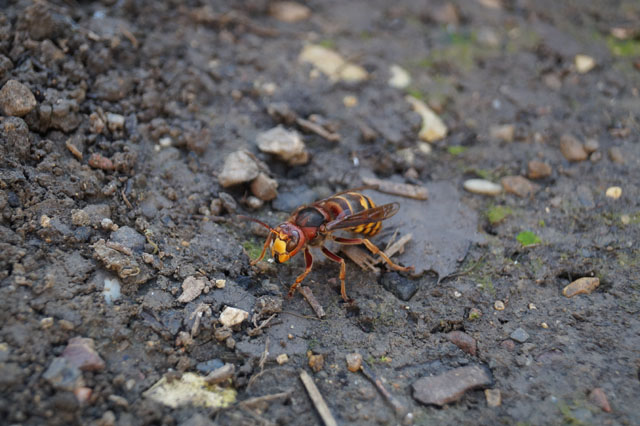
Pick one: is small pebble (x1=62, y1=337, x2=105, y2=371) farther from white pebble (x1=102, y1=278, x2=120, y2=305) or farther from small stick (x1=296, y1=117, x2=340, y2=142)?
small stick (x1=296, y1=117, x2=340, y2=142)

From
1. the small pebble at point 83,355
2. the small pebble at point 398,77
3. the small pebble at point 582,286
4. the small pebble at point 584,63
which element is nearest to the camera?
the small pebble at point 83,355

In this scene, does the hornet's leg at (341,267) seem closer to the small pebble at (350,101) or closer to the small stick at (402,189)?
the small stick at (402,189)

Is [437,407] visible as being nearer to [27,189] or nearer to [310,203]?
[310,203]

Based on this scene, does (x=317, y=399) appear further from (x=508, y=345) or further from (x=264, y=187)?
(x=264, y=187)

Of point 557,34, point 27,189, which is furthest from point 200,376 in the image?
point 557,34

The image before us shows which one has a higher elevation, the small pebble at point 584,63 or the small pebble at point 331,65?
the small pebble at point 584,63

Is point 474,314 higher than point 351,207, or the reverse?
point 351,207

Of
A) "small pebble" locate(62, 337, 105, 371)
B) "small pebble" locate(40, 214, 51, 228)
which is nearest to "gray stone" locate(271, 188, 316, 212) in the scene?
"small pebble" locate(40, 214, 51, 228)

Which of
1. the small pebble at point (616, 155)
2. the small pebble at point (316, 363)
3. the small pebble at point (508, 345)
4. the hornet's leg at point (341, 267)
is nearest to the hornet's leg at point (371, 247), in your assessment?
the hornet's leg at point (341, 267)

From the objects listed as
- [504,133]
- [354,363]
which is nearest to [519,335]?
[354,363]
